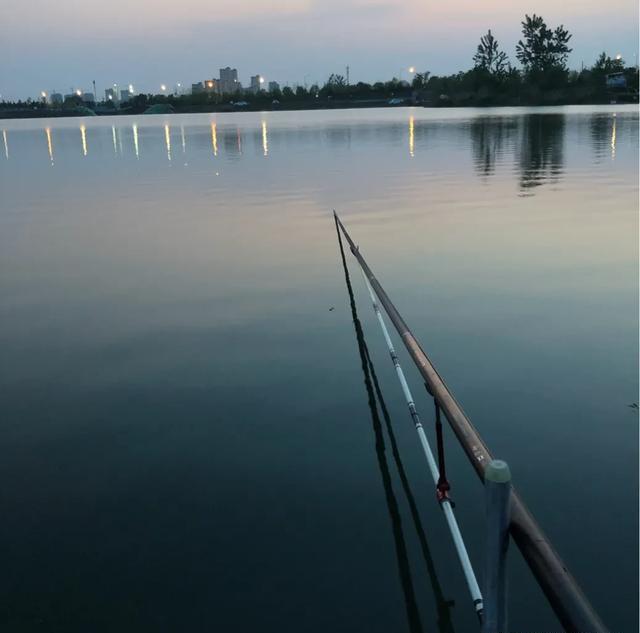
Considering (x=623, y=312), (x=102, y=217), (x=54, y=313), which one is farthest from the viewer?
(x=102, y=217)

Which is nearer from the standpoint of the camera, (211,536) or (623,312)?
(211,536)

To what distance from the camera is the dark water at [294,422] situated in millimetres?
5363

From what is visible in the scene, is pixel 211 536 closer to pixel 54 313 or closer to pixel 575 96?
pixel 54 313

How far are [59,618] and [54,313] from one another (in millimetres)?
8452

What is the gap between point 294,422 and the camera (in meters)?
8.02

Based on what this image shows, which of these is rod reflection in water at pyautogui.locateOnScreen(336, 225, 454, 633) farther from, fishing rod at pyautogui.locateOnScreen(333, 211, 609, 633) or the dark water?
fishing rod at pyautogui.locateOnScreen(333, 211, 609, 633)

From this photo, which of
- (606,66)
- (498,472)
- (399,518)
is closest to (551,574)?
(498,472)

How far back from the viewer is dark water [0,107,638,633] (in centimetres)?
536

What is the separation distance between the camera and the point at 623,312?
11305 millimetres

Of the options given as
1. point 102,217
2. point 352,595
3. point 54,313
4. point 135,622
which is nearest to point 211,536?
point 135,622

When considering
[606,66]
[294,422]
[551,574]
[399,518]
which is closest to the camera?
[551,574]

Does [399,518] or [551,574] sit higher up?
[551,574]

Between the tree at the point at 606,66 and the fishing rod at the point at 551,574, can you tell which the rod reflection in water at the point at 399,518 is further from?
the tree at the point at 606,66

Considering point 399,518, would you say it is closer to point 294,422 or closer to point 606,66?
point 294,422
